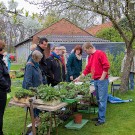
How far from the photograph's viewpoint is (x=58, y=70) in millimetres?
6137

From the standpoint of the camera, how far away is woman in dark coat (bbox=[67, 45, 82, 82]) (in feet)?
22.7

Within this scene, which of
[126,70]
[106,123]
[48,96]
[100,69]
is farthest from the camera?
[126,70]

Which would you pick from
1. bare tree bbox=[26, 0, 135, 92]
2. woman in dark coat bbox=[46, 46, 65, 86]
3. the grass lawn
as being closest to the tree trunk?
bare tree bbox=[26, 0, 135, 92]

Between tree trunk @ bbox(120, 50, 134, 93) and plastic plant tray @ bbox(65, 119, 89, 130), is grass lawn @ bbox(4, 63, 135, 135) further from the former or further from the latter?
tree trunk @ bbox(120, 50, 134, 93)

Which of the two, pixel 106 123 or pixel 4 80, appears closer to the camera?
pixel 4 80

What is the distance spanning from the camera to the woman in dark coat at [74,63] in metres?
6.91

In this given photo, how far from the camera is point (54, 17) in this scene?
7570mm

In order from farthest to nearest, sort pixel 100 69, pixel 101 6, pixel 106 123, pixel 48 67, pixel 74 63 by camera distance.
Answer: pixel 101 6
pixel 74 63
pixel 48 67
pixel 106 123
pixel 100 69

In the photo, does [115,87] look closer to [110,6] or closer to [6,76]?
[110,6]

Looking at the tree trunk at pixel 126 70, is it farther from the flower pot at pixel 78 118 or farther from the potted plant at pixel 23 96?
the potted plant at pixel 23 96

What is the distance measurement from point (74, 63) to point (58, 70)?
3.05ft

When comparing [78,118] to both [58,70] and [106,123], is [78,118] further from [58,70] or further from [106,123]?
[58,70]

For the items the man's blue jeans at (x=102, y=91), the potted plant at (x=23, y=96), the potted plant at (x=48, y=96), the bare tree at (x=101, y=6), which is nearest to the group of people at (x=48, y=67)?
the potted plant at (x=23, y=96)

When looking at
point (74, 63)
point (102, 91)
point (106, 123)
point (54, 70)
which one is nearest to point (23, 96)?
point (102, 91)
